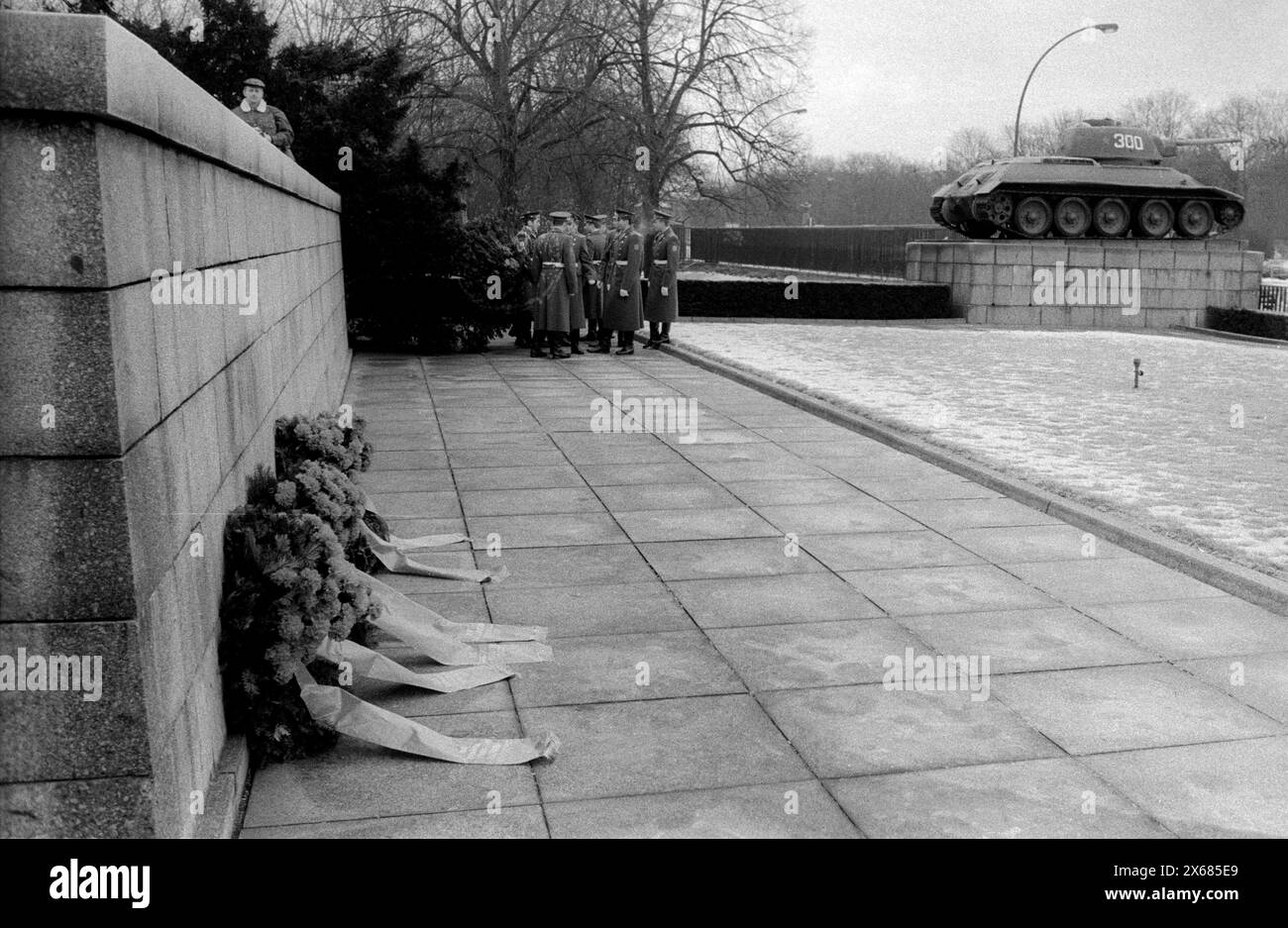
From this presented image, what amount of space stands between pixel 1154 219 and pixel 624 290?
15.3 m

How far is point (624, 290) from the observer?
17891 millimetres

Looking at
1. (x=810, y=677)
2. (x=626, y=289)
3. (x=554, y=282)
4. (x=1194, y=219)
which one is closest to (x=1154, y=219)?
(x=1194, y=219)

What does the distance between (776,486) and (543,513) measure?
1721 mm

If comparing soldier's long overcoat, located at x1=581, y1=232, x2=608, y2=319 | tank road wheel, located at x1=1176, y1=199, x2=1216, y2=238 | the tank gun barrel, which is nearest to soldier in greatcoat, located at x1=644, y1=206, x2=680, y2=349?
soldier's long overcoat, located at x1=581, y1=232, x2=608, y2=319

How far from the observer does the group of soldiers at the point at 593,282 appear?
17219mm

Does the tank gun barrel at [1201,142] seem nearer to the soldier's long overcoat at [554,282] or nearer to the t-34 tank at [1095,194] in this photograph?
the t-34 tank at [1095,194]

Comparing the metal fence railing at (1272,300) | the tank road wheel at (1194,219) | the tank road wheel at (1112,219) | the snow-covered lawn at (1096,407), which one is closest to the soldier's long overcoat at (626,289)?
the snow-covered lawn at (1096,407)

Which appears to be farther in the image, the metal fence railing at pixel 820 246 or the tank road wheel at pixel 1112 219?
the metal fence railing at pixel 820 246

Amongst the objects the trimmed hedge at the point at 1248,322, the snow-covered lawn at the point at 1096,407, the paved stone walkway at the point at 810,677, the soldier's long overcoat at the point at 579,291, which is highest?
the soldier's long overcoat at the point at 579,291

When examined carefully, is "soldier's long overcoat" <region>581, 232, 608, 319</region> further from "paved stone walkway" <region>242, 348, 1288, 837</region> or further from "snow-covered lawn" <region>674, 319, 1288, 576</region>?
"paved stone walkway" <region>242, 348, 1288, 837</region>

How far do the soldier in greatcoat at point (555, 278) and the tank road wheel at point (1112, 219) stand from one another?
583 inches

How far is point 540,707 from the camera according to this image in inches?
180

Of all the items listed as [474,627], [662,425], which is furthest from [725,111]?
[474,627]

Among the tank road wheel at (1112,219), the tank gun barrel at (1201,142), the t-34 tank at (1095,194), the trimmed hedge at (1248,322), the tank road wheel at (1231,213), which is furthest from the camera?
the tank gun barrel at (1201,142)
